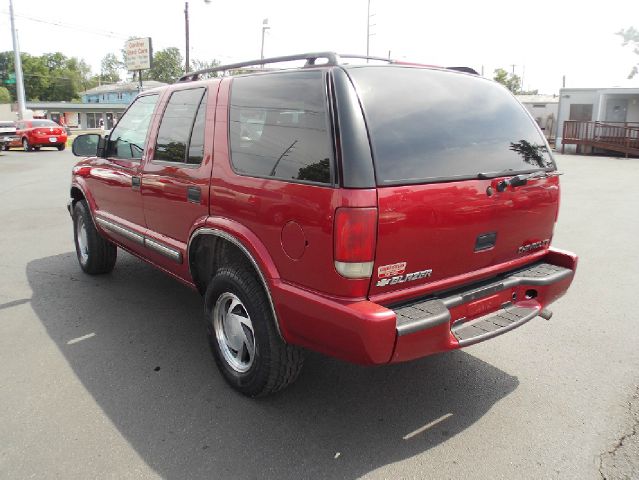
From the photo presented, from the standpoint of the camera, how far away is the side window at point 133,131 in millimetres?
4289

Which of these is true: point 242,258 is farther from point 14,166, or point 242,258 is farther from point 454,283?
point 14,166

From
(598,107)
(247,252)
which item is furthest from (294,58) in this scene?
(598,107)

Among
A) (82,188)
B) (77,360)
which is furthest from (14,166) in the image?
(77,360)

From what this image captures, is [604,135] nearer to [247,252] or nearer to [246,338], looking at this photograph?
[246,338]

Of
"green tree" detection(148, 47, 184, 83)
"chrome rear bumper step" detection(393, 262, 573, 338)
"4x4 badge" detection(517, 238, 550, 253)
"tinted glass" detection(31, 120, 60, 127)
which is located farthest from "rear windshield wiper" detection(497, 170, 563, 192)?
"green tree" detection(148, 47, 184, 83)

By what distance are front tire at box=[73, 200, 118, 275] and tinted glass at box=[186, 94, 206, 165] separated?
226 centimetres

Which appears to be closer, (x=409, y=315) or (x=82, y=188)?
(x=409, y=315)

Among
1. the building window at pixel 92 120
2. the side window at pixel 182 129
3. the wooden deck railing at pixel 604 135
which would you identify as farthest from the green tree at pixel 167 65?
the side window at pixel 182 129

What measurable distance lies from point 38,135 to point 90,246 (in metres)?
23.4

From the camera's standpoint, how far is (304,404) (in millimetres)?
3172

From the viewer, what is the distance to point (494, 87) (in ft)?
11.1

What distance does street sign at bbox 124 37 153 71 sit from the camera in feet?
159

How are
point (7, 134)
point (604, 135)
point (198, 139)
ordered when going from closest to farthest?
point (198, 139) < point (7, 134) < point (604, 135)

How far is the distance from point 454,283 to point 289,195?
102 cm
